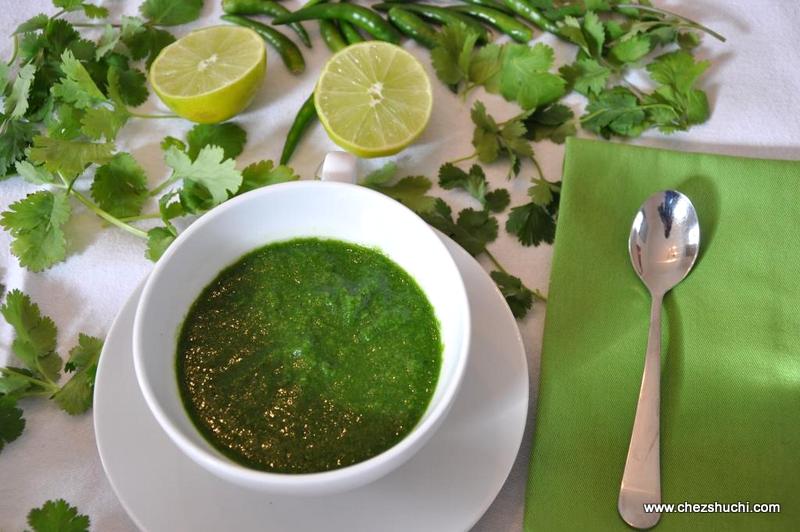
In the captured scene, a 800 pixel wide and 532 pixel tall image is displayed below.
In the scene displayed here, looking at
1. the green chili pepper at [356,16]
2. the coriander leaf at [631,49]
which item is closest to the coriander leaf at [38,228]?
the green chili pepper at [356,16]

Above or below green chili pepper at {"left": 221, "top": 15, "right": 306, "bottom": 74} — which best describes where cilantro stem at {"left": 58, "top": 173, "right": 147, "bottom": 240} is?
below

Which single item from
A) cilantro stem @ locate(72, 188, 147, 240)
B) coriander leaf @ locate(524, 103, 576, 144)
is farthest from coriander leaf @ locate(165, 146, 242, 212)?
coriander leaf @ locate(524, 103, 576, 144)

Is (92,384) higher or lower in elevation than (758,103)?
lower

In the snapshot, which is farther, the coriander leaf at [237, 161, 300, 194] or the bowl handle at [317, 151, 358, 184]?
the coriander leaf at [237, 161, 300, 194]

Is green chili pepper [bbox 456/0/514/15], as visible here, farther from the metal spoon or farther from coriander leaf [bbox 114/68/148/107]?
coriander leaf [bbox 114/68/148/107]

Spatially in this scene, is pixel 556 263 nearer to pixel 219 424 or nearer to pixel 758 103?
pixel 219 424

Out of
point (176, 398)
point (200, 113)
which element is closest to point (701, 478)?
point (176, 398)
